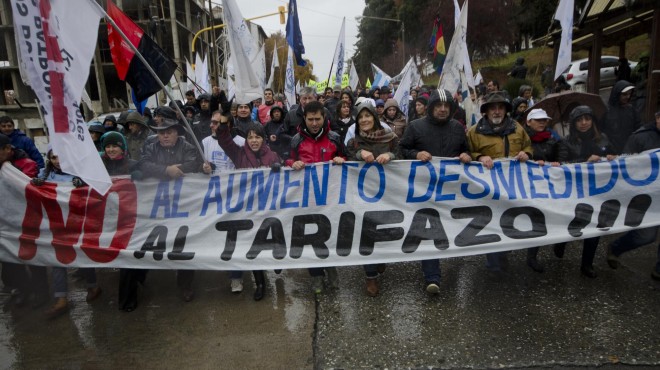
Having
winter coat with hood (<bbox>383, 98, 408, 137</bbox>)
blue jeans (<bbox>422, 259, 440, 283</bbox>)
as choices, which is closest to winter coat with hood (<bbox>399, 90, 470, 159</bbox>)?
blue jeans (<bbox>422, 259, 440, 283</bbox>)

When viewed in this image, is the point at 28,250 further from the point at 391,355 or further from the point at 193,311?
the point at 391,355

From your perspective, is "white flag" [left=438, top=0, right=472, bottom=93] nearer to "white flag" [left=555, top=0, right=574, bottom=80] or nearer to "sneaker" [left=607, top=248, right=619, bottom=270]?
"white flag" [left=555, top=0, right=574, bottom=80]

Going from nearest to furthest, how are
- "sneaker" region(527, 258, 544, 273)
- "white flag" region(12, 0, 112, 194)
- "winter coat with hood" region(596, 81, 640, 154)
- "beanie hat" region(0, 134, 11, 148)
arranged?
"white flag" region(12, 0, 112, 194), "beanie hat" region(0, 134, 11, 148), "sneaker" region(527, 258, 544, 273), "winter coat with hood" region(596, 81, 640, 154)

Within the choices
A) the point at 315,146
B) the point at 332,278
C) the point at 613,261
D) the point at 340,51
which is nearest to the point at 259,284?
the point at 332,278

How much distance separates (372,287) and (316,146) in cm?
142

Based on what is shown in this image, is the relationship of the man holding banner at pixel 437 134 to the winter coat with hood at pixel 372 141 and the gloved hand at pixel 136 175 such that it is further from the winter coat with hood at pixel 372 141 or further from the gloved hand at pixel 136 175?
the gloved hand at pixel 136 175

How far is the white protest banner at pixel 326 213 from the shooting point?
3.82 meters

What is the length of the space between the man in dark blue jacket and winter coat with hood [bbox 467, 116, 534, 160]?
4791 mm

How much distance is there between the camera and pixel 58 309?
3828mm

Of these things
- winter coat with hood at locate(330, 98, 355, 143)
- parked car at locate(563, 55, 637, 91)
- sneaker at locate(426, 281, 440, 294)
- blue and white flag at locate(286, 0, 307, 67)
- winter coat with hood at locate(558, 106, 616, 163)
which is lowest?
sneaker at locate(426, 281, 440, 294)

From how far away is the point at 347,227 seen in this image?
3.87 meters

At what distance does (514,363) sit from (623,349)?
783mm

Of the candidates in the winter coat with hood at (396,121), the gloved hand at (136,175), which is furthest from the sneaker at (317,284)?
the winter coat with hood at (396,121)

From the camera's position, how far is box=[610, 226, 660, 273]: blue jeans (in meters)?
3.88
